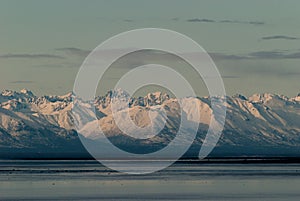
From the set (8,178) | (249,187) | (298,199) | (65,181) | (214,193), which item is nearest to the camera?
(298,199)

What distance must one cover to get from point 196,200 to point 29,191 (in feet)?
55.4

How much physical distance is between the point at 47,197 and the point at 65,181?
66.2 feet

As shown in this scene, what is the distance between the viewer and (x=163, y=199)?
8375cm

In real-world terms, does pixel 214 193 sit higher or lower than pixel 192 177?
lower

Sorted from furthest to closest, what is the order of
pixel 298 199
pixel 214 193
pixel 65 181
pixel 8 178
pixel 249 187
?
pixel 8 178
pixel 65 181
pixel 249 187
pixel 214 193
pixel 298 199

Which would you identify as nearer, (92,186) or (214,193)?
(214,193)

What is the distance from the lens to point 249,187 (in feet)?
319

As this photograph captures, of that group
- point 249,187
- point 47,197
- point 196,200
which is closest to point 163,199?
point 196,200

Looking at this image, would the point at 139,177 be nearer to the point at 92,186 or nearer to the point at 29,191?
the point at 92,186

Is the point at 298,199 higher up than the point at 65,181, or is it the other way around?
the point at 65,181

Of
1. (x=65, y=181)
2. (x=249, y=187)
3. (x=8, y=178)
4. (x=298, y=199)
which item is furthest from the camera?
(x=8, y=178)

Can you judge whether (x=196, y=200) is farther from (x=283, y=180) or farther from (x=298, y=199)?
(x=283, y=180)

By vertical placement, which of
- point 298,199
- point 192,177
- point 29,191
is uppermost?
point 192,177

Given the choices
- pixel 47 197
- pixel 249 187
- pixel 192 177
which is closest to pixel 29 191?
pixel 47 197
